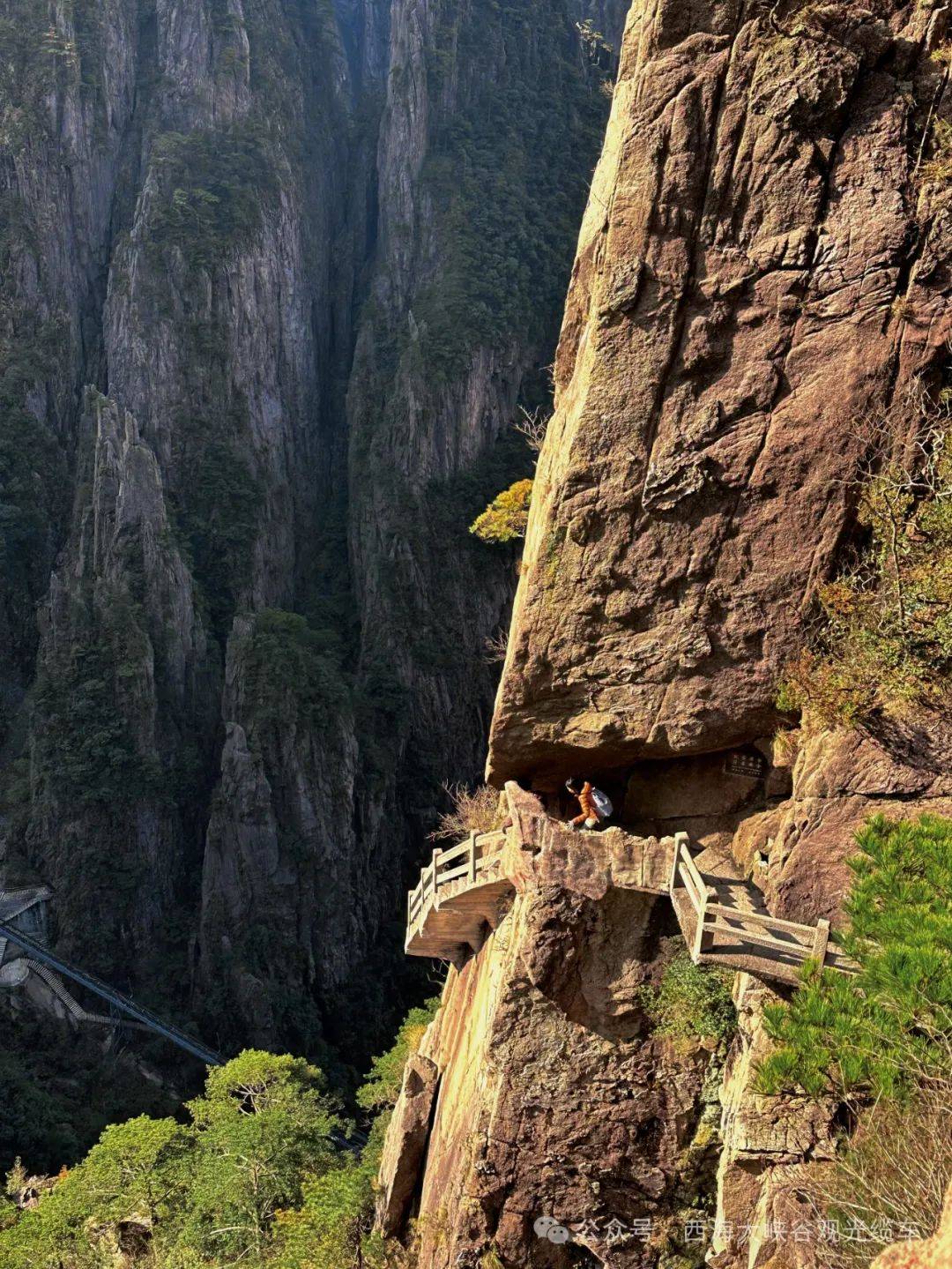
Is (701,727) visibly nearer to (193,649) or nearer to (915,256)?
(915,256)

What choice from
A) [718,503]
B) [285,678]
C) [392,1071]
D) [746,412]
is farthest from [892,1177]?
[285,678]

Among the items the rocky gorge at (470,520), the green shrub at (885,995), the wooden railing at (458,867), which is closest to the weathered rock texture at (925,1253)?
the green shrub at (885,995)

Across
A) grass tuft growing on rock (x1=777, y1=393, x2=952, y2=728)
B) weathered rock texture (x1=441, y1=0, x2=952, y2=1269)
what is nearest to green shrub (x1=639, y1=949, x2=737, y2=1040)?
weathered rock texture (x1=441, y1=0, x2=952, y2=1269)

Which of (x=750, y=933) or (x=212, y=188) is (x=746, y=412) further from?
(x=212, y=188)

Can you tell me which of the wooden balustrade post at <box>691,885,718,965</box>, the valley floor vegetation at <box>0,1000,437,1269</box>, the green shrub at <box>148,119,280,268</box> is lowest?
the valley floor vegetation at <box>0,1000,437,1269</box>

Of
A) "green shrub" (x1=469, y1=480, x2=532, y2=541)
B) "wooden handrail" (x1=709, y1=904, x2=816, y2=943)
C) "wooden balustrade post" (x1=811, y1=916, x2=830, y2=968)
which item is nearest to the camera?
"wooden balustrade post" (x1=811, y1=916, x2=830, y2=968)

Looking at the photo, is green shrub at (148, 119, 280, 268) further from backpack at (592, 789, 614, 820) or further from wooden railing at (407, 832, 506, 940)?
backpack at (592, 789, 614, 820)

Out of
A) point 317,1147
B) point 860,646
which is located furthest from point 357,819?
point 860,646
